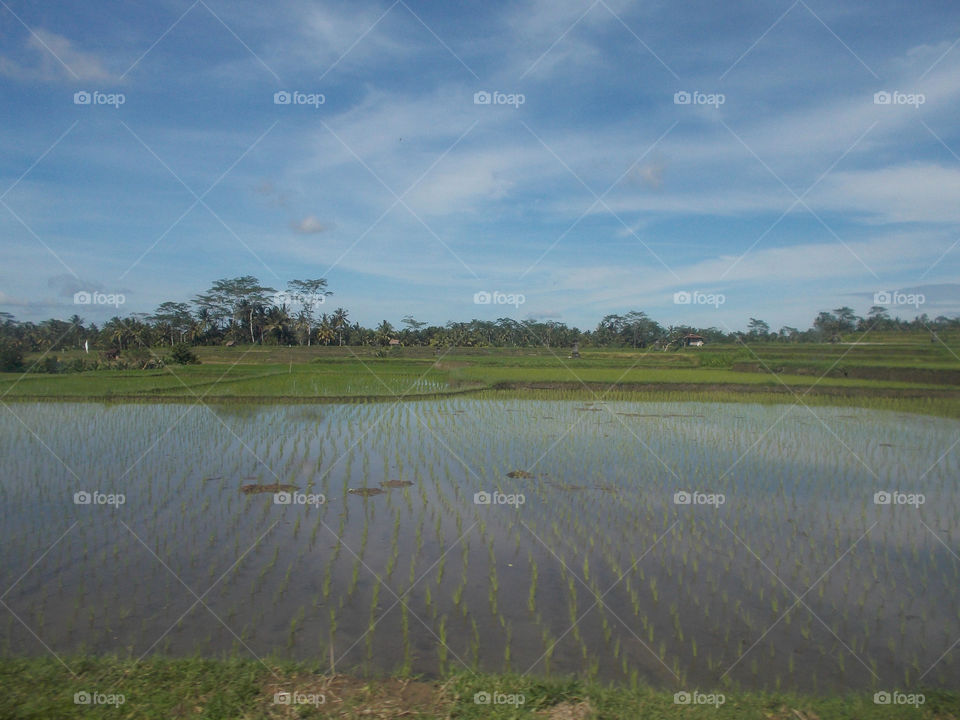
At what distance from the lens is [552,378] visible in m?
21.9

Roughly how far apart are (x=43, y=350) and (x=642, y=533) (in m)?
18.3

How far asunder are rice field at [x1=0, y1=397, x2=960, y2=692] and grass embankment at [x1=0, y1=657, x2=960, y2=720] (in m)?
0.37

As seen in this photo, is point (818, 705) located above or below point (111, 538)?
below

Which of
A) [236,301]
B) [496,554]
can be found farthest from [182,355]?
[496,554]

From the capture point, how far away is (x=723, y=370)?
26.4m

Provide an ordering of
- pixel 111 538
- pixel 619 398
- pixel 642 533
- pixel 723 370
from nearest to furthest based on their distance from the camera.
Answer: pixel 111 538
pixel 642 533
pixel 619 398
pixel 723 370

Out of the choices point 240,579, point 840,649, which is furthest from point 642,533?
point 240,579

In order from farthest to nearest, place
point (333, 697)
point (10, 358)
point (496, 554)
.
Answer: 1. point (10, 358)
2. point (496, 554)
3. point (333, 697)

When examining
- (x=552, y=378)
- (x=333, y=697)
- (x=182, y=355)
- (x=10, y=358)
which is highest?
(x=182, y=355)

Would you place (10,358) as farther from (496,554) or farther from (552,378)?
(496,554)

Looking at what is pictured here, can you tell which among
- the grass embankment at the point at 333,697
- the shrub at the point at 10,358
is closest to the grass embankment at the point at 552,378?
the shrub at the point at 10,358

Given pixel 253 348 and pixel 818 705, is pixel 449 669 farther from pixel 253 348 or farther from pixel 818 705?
pixel 253 348

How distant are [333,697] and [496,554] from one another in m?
2.75

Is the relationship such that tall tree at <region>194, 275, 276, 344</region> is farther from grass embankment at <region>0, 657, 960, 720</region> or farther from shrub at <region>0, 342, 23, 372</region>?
grass embankment at <region>0, 657, 960, 720</region>
